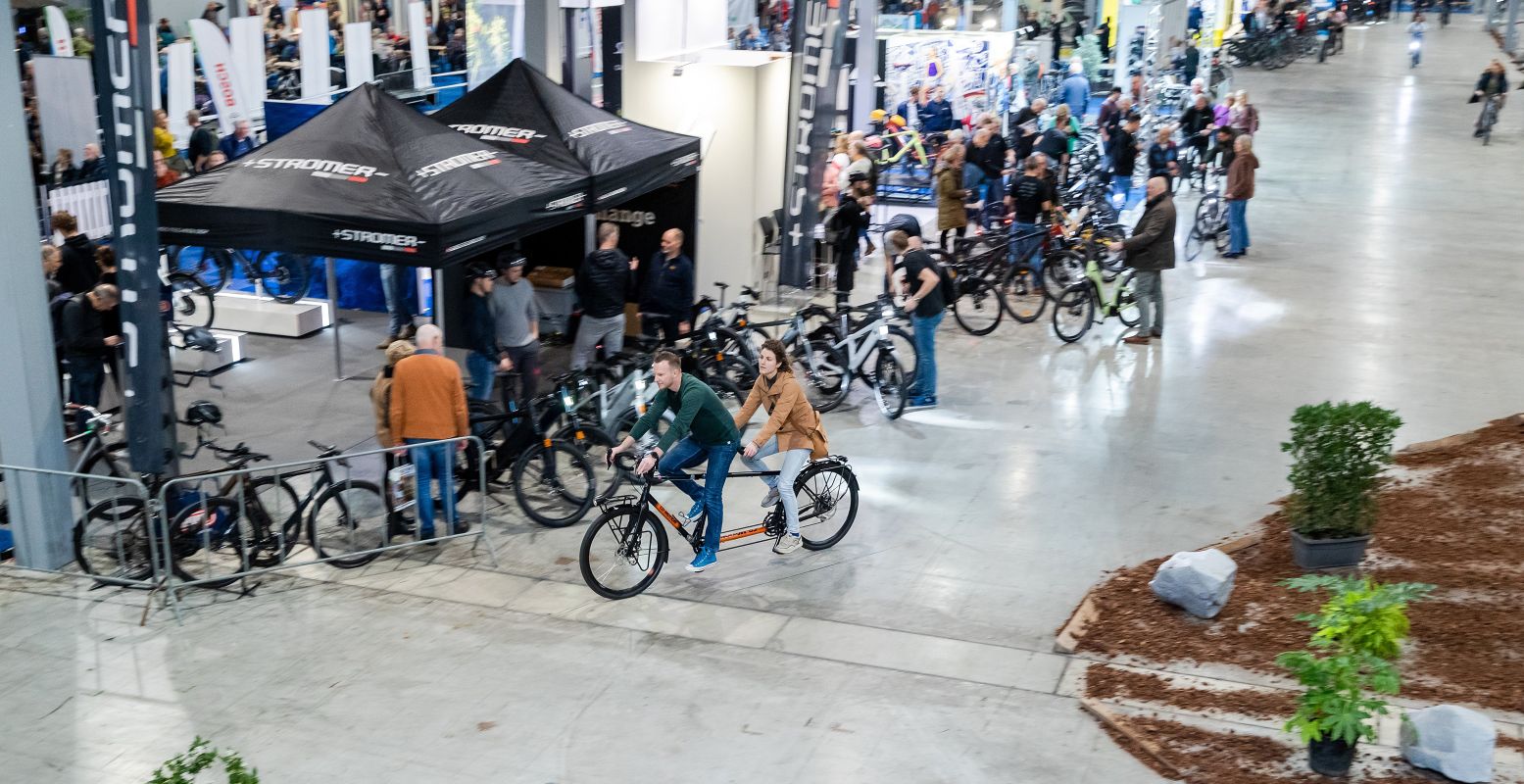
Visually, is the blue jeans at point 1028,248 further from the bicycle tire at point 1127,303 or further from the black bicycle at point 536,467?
the black bicycle at point 536,467

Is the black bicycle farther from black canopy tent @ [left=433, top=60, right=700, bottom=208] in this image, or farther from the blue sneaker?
black canopy tent @ [left=433, top=60, right=700, bottom=208]

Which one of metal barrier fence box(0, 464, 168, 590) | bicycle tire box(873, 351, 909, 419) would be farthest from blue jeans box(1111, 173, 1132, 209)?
metal barrier fence box(0, 464, 168, 590)

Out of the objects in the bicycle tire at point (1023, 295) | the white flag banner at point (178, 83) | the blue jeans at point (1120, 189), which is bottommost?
the bicycle tire at point (1023, 295)

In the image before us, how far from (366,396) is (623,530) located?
500 cm

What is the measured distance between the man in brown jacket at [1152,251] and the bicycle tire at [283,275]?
873 cm

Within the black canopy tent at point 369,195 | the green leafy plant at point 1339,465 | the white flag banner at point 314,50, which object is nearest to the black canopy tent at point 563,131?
the black canopy tent at point 369,195

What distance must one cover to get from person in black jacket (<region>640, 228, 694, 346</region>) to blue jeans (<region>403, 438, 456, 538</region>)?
11.6 ft

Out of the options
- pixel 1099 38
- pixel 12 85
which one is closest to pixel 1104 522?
pixel 12 85

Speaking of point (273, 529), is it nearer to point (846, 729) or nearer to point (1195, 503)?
point (846, 729)

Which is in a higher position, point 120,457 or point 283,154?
point 283,154

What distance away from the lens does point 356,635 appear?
7.89 metres

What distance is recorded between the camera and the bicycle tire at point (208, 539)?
27.5ft

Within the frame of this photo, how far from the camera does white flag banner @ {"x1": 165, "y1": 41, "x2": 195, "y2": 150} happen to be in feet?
67.5

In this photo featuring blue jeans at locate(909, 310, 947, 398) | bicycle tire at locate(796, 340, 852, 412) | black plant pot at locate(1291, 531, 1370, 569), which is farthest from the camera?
bicycle tire at locate(796, 340, 852, 412)
